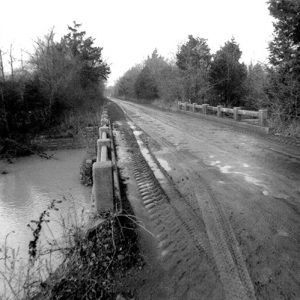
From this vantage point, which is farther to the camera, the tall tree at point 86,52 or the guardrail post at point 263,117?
the tall tree at point 86,52

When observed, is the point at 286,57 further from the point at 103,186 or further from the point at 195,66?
the point at 195,66

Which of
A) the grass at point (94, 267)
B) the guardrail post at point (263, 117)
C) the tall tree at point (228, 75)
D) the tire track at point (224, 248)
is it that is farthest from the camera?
the tall tree at point (228, 75)

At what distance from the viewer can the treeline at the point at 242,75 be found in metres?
11.9

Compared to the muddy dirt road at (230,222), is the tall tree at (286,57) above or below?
above

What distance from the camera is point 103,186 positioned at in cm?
445

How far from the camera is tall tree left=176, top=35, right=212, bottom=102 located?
25.4m

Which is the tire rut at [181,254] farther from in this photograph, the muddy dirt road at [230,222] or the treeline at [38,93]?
the treeline at [38,93]

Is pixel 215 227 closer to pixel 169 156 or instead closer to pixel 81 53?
pixel 169 156

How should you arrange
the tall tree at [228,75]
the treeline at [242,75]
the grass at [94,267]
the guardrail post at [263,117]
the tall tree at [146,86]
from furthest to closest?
the tall tree at [146,86] → the tall tree at [228,75] → the guardrail post at [263,117] → the treeline at [242,75] → the grass at [94,267]

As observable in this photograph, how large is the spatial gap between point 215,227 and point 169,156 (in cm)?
470

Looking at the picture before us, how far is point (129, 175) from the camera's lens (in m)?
7.12

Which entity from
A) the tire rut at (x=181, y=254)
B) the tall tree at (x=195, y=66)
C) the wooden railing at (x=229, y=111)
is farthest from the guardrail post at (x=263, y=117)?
the tall tree at (x=195, y=66)

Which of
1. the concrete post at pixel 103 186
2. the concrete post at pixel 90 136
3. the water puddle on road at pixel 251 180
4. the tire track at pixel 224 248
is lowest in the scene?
the concrete post at pixel 90 136

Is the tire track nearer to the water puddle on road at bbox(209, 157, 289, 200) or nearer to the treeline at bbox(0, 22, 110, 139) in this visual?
the water puddle on road at bbox(209, 157, 289, 200)
